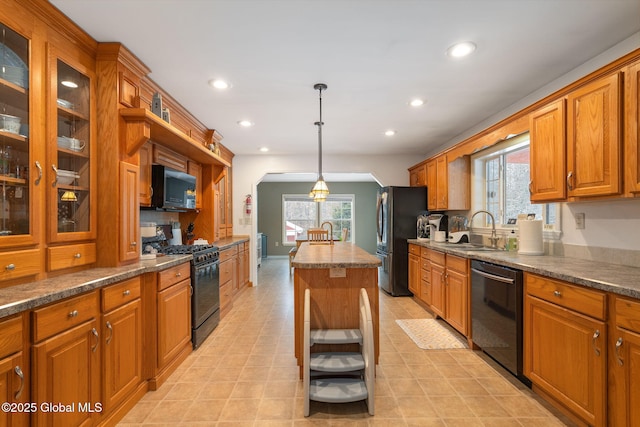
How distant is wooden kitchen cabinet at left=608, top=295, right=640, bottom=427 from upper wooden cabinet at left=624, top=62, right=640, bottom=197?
729 millimetres

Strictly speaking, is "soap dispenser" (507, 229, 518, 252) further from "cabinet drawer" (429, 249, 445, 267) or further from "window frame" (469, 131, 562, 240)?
"cabinet drawer" (429, 249, 445, 267)

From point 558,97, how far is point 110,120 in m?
3.24

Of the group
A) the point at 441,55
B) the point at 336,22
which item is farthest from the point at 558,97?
the point at 336,22

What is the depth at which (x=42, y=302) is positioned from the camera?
1.36 metres

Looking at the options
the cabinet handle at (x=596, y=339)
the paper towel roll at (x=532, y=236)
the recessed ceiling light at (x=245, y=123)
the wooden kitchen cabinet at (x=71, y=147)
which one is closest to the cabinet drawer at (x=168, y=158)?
the recessed ceiling light at (x=245, y=123)

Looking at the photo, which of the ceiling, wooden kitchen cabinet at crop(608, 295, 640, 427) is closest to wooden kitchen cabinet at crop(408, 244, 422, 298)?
the ceiling

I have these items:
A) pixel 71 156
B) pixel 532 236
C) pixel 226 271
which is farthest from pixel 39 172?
pixel 532 236

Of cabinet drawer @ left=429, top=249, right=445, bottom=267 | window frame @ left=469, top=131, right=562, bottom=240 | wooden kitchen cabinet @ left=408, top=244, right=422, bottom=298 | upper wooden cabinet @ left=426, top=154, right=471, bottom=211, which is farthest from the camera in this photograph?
wooden kitchen cabinet @ left=408, top=244, right=422, bottom=298

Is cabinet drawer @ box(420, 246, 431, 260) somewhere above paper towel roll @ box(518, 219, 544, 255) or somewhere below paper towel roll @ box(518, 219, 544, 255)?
below

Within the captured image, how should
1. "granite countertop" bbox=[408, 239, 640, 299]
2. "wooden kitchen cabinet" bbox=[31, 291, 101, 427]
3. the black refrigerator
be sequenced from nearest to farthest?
"wooden kitchen cabinet" bbox=[31, 291, 101, 427]
"granite countertop" bbox=[408, 239, 640, 299]
the black refrigerator

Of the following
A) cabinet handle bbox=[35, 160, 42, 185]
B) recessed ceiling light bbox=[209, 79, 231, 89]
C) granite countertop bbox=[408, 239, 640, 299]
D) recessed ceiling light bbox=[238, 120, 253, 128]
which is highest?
recessed ceiling light bbox=[209, 79, 231, 89]

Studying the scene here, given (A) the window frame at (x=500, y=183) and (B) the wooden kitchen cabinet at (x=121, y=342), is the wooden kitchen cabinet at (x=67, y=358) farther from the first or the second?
(A) the window frame at (x=500, y=183)

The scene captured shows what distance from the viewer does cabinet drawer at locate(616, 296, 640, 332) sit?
57.7 inches

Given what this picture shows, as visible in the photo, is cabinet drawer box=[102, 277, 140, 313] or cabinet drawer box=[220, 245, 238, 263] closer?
cabinet drawer box=[102, 277, 140, 313]
